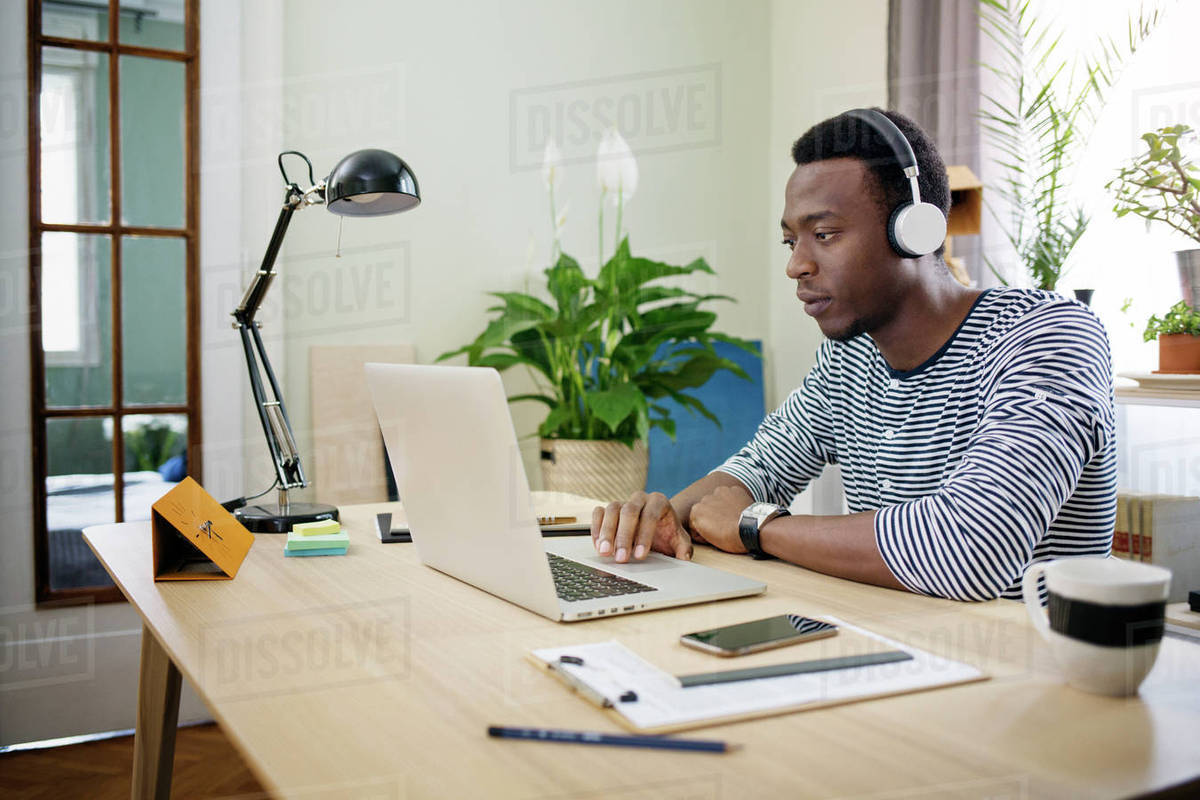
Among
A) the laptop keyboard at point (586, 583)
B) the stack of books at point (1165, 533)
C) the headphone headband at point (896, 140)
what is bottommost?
the stack of books at point (1165, 533)

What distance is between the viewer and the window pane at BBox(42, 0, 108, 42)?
234 centimetres

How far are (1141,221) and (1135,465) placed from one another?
0.60m

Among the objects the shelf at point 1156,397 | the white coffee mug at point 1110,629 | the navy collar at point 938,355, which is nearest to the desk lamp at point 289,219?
the navy collar at point 938,355

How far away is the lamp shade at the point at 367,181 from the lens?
4.47 feet

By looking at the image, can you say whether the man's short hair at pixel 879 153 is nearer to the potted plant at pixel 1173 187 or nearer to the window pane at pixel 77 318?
the potted plant at pixel 1173 187

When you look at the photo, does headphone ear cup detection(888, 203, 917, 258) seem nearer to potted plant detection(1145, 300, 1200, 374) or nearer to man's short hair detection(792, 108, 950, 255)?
man's short hair detection(792, 108, 950, 255)

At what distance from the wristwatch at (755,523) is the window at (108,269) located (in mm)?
1775

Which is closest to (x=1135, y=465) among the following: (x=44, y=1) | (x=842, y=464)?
(x=842, y=464)

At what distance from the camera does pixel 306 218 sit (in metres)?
2.61

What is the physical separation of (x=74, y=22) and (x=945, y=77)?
7.52 ft

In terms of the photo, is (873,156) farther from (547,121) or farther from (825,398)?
(547,121)

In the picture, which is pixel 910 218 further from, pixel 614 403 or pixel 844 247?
pixel 614 403

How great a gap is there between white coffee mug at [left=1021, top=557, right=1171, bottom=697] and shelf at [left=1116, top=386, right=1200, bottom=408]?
1275 millimetres

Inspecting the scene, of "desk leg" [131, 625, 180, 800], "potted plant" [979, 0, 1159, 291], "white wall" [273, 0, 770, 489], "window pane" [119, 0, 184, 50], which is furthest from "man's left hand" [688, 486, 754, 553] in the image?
"window pane" [119, 0, 184, 50]
